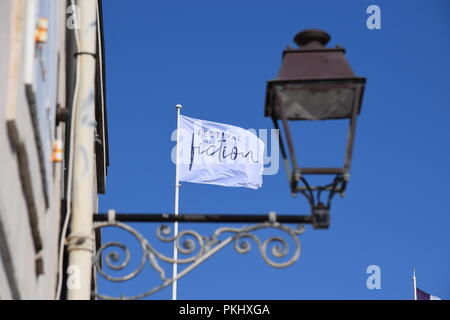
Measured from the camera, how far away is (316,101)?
5703 millimetres

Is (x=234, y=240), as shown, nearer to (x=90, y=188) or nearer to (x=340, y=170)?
(x=340, y=170)

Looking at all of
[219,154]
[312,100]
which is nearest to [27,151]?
[312,100]

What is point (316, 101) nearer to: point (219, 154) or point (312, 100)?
point (312, 100)

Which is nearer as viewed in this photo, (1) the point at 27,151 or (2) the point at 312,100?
(1) the point at 27,151

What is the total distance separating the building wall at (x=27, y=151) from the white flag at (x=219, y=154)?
547 inches

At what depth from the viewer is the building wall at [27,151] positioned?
4203 millimetres

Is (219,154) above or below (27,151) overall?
above

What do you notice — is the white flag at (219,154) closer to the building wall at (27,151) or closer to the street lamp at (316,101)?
the building wall at (27,151)

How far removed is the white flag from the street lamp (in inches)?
573

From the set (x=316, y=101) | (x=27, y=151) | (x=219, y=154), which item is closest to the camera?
(x=27, y=151)

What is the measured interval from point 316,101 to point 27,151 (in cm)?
171

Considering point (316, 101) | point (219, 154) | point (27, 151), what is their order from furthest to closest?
point (219, 154) < point (316, 101) < point (27, 151)

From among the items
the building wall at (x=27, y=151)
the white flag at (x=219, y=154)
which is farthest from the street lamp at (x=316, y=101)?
the white flag at (x=219, y=154)
